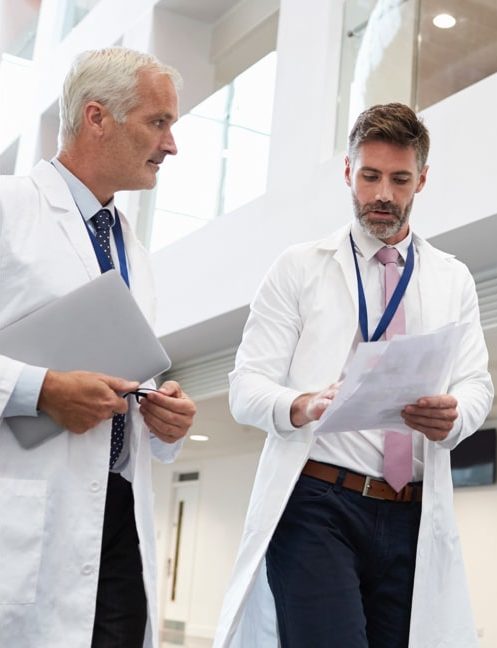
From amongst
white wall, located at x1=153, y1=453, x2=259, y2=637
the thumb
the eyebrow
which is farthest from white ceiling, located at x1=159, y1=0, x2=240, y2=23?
the thumb

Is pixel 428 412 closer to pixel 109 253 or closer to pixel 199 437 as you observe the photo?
pixel 109 253

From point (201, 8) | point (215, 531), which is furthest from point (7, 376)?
point (215, 531)

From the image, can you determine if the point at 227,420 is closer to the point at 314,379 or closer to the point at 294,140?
the point at 294,140

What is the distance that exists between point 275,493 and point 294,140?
5565 millimetres

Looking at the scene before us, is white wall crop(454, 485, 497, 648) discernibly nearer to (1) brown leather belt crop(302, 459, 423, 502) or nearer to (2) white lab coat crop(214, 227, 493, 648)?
(2) white lab coat crop(214, 227, 493, 648)

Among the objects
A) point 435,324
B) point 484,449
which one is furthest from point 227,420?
point 435,324

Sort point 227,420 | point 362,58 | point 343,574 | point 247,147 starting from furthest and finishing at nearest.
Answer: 1. point 227,420
2. point 247,147
3. point 362,58
4. point 343,574

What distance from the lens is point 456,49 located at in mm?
5906

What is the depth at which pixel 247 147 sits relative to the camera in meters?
8.05

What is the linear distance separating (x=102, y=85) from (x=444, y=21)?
14.2 feet

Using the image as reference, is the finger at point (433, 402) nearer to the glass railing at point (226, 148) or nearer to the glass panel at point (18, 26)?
the glass railing at point (226, 148)

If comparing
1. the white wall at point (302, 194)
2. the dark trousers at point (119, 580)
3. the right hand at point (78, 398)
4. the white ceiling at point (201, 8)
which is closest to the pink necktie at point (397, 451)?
the dark trousers at point (119, 580)

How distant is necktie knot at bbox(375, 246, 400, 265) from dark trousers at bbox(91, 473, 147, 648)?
0.85 meters

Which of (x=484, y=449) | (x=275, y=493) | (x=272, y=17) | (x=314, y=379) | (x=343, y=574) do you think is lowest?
(x=343, y=574)
